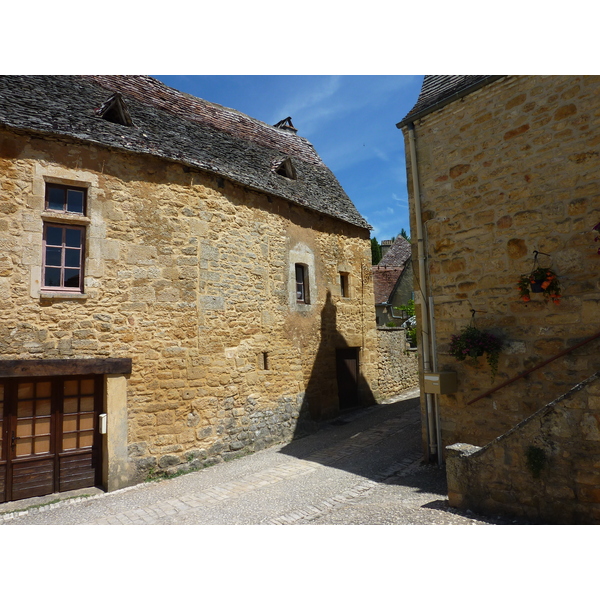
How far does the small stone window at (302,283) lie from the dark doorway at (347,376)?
171 centimetres

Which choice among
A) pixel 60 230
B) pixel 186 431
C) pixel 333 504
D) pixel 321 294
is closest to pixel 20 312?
pixel 60 230

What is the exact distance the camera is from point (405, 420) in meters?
8.86

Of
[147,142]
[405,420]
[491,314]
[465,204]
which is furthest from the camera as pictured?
[405,420]

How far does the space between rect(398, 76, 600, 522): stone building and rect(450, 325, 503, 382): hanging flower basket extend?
0.10 m

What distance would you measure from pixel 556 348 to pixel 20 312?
22.7 feet

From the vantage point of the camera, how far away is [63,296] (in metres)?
6.04

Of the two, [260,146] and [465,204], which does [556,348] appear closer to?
[465,204]

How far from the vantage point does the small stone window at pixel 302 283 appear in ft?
31.9

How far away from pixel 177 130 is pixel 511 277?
6647 mm

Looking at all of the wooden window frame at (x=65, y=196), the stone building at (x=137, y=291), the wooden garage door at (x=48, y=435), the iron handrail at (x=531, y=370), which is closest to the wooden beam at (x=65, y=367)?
the stone building at (x=137, y=291)

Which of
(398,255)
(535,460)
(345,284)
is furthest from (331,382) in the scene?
(398,255)

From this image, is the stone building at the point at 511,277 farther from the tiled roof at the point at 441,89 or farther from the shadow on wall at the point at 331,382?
the shadow on wall at the point at 331,382

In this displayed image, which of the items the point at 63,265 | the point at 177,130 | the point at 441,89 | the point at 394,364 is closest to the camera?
the point at 63,265

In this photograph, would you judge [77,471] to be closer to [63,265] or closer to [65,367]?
[65,367]
